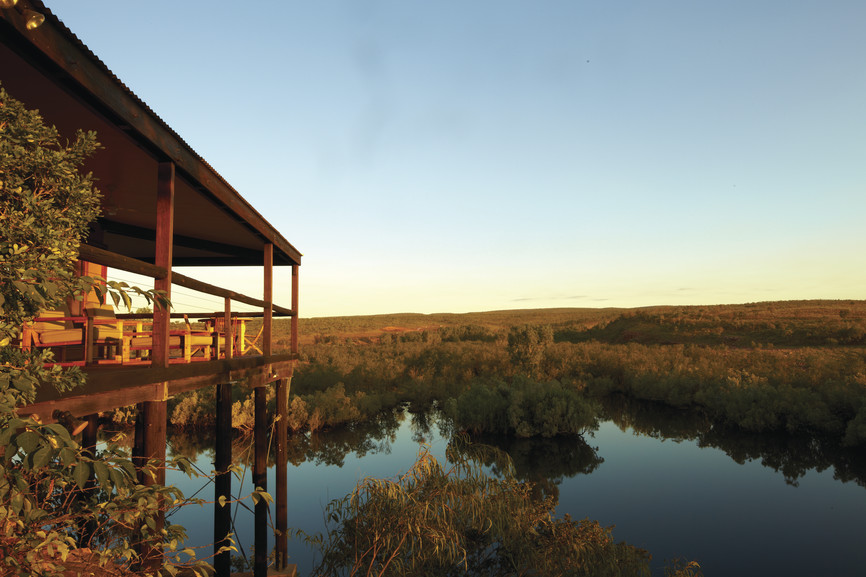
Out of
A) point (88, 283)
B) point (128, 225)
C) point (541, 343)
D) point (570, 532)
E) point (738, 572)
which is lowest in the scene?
point (738, 572)

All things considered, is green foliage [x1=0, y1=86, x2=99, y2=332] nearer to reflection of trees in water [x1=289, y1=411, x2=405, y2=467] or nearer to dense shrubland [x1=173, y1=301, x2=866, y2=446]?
reflection of trees in water [x1=289, y1=411, x2=405, y2=467]

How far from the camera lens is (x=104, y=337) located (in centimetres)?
762

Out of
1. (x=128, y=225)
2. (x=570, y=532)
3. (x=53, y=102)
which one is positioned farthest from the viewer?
(x=128, y=225)

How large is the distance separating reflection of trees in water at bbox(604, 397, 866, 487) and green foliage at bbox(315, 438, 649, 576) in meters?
10.1

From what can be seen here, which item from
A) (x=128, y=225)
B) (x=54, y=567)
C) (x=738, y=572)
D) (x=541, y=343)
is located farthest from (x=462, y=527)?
(x=541, y=343)

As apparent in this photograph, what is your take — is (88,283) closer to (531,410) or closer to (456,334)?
(531,410)

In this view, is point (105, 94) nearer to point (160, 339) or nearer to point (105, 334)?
point (160, 339)

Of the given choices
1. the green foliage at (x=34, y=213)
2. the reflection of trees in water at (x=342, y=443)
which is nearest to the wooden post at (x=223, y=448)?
the green foliage at (x=34, y=213)

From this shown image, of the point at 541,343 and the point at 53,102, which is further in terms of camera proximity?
the point at 541,343

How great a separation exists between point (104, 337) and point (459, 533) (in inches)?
261

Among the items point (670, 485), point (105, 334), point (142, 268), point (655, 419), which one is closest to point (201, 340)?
point (105, 334)

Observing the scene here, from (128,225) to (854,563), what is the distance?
55.0ft

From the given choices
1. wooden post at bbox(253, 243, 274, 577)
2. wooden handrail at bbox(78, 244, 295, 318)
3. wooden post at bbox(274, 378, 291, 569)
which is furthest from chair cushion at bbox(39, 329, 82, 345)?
wooden post at bbox(274, 378, 291, 569)

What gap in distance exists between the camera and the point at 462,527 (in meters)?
9.32
